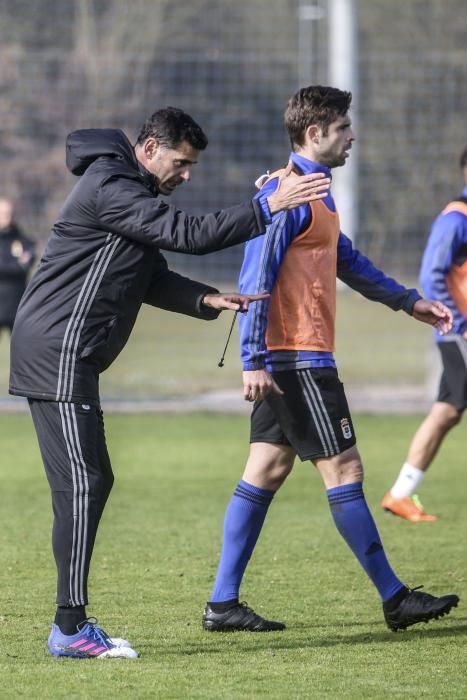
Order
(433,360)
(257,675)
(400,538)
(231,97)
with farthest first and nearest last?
1. (231,97)
2. (433,360)
3. (400,538)
4. (257,675)

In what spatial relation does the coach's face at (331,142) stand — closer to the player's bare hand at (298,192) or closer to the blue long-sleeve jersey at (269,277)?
the blue long-sleeve jersey at (269,277)

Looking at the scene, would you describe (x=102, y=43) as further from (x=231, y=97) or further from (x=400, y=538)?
(x=400, y=538)

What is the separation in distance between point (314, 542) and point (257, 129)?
1028cm

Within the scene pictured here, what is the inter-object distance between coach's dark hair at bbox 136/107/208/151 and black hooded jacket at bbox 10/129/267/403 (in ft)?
0.39

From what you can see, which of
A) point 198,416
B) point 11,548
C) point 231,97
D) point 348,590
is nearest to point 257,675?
point 348,590

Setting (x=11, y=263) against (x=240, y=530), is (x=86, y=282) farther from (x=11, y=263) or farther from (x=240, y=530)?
(x=11, y=263)

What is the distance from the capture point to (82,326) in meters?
5.13

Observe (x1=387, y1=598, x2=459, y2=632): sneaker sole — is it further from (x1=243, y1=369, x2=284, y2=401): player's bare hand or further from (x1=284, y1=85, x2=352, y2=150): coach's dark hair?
(x1=284, y1=85, x2=352, y2=150): coach's dark hair

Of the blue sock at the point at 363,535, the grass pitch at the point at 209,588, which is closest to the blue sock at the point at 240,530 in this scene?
the grass pitch at the point at 209,588

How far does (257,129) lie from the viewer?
57.0 ft

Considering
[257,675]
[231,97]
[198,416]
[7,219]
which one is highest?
[231,97]

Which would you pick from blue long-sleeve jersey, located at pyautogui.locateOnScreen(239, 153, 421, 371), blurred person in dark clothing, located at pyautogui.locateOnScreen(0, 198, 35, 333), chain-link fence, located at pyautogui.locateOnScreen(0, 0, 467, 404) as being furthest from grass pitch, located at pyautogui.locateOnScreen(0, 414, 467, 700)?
chain-link fence, located at pyautogui.locateOnScreen(0, 0, 467, 404)

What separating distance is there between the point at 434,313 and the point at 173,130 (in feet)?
5.08

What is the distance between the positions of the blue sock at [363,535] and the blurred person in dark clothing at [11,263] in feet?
29.7
